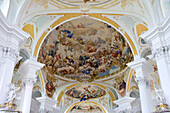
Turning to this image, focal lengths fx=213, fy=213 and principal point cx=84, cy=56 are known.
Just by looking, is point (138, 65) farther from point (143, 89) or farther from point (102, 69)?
point (102, 69)

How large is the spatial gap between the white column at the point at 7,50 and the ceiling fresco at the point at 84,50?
23.4ft

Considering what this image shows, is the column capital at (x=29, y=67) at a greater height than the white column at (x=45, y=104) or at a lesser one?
greater

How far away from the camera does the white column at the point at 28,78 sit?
12404 mm

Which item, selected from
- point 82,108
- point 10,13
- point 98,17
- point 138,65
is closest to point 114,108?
point 82,108

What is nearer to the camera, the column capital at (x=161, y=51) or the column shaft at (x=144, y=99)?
the column capital at (x=161, y=51)

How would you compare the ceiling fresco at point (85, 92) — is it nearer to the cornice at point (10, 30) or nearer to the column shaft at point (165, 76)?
the cornice at point (10, 30)

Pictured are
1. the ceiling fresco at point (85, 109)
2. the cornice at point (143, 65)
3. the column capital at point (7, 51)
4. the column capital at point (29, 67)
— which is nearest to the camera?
the column capital at point (7, 51)

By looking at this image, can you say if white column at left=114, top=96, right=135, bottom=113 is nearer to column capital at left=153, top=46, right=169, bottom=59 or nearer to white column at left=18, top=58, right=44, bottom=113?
white column at left=18, top=58, right=44, bottom=113

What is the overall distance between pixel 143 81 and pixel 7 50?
8.29 metres

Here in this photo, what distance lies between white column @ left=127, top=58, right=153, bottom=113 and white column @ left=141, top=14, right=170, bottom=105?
2.95 metres

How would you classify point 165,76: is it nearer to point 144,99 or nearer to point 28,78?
point 144,99

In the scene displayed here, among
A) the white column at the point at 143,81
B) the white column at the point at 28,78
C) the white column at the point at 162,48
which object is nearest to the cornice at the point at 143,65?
the white column at the point at 143,81

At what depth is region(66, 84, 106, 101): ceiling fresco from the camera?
23.8 metres

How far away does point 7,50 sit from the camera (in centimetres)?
992
